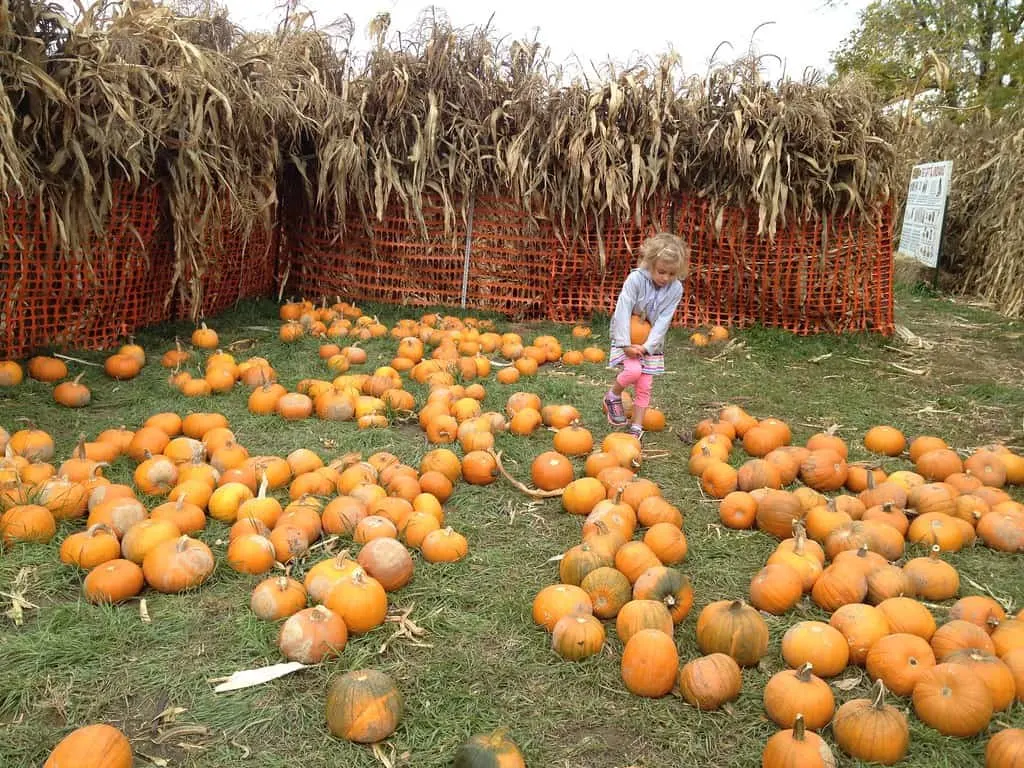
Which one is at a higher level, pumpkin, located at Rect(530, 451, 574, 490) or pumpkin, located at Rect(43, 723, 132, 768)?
pumpkin, located at Rect(530, 451, 574, 490)

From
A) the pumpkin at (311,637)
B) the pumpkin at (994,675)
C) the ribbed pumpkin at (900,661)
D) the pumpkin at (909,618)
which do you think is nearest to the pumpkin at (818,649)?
the ribbed pumpkin at (900,661)

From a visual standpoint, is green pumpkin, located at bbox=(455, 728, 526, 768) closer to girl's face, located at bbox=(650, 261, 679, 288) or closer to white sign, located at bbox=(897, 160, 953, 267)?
girl's face, located at bbox=(650, 261, 679, 288)

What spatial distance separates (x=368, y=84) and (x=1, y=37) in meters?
3.95

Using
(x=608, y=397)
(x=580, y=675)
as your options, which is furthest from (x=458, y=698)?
(x=608, y=397)

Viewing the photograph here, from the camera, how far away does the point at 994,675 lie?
2.43 metres

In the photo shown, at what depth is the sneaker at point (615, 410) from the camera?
213 inches

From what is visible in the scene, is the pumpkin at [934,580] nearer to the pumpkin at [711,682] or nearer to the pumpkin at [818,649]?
the pumpkin at [818,649]

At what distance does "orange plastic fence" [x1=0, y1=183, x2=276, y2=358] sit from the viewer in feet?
17.3

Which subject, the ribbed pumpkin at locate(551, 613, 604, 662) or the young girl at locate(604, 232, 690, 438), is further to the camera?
the young girl at locate(604, 232, 690, 438)

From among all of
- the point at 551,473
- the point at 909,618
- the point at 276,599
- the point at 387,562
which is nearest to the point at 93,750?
the point at 276,599

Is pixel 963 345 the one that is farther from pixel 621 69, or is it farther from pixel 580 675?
pixel 580 675

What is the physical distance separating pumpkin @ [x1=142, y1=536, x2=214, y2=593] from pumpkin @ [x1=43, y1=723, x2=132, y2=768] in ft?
3.02

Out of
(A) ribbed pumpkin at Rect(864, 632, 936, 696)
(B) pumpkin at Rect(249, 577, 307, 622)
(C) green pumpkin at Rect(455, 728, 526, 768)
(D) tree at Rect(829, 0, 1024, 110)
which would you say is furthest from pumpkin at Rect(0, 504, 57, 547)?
(D) tree at Rect(829, 0, 1024, 110)

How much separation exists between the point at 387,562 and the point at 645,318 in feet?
10.2
